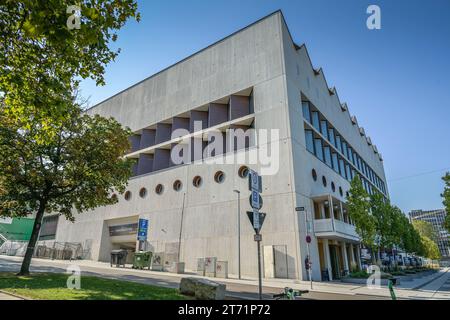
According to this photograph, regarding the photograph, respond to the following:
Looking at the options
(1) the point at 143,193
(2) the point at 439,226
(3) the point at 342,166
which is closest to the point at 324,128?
(3) the point at 342,166

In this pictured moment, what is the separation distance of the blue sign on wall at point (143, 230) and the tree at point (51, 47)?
21348 millimetres

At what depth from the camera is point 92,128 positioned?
16.5m

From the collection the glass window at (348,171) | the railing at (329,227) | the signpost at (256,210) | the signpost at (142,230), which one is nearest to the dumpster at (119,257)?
the signpost at (142,230)

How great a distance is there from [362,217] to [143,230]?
2113 cm

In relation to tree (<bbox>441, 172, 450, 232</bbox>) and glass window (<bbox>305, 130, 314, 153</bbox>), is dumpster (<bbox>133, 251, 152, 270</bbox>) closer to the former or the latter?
glass window (<bbox>305, 130, 314, 153</bbox>)

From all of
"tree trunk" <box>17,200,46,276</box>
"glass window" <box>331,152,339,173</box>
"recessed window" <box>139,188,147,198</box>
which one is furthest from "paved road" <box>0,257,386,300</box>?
"glass window" <box>331,152,339,173</box>

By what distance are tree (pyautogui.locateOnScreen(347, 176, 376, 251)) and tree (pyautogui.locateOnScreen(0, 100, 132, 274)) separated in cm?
1933

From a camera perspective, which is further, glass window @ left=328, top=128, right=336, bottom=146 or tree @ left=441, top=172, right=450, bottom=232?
glass window @ left=328, top=128, right=336, bottom=146

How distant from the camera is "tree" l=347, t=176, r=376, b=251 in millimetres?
23500

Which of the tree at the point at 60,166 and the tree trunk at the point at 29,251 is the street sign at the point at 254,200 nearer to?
the tree at the point at 60,166

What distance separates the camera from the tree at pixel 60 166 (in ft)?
47.2

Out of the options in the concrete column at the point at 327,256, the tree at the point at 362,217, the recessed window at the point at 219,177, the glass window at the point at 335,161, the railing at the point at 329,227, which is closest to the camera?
the railing at the point at 329,227

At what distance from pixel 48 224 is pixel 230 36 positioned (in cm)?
4071
